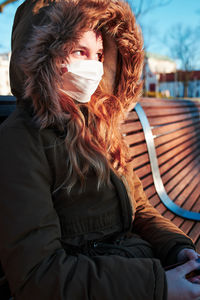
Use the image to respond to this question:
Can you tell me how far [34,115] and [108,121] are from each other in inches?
19.6

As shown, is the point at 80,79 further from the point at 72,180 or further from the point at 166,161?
the point at 166,161

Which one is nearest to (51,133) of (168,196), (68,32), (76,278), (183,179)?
(68,32)

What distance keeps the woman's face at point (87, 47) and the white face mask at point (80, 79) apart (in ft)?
0.10

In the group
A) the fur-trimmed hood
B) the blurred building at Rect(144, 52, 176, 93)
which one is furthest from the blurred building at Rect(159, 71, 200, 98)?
the fur-trimmed hood

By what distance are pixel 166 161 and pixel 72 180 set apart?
2298mm

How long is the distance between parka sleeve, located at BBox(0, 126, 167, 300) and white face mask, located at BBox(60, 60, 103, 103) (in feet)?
1.46

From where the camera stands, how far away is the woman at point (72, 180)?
3.52 ft

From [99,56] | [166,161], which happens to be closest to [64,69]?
[99,56]

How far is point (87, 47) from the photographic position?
151 cm

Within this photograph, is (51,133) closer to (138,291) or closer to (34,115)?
(34,115)

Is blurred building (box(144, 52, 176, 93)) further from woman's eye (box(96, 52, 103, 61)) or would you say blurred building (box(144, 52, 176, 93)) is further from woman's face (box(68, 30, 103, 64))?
woman's face (box(68, 30, 103, 64))

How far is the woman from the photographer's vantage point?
107cm

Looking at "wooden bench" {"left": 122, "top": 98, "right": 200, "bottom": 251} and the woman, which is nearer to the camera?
the woman

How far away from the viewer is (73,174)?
1291 mm
